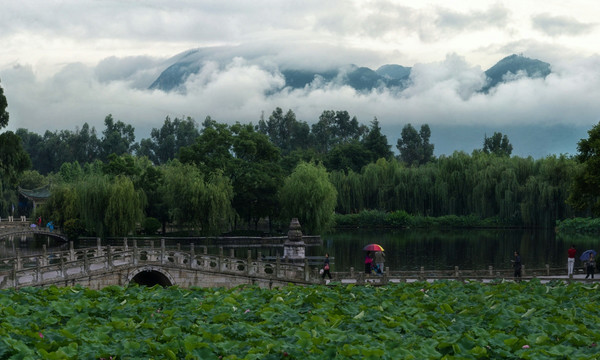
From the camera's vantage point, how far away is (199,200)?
53.5 m

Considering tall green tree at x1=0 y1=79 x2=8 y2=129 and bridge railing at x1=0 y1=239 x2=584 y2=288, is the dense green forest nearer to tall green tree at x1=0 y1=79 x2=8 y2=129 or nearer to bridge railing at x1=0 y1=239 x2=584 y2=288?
tall green tree at x1=0 y1=79 x2=8 y2=129

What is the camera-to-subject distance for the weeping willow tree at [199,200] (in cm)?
5356

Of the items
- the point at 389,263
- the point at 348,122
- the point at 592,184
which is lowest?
the point at 389,263

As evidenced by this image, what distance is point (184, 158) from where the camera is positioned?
59469mm

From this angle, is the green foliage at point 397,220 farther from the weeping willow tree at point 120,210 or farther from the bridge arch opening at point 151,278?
the bridge arch opening at point 151,278

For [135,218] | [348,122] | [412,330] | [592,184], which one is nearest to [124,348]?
[412,330]

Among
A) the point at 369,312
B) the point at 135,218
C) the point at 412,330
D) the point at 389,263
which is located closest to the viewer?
the point at 412,330

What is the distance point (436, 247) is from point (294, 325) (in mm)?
43058

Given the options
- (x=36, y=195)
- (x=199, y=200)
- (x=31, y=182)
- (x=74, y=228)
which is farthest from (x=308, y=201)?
(x=31, y=182)

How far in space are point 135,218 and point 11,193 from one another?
33942mm

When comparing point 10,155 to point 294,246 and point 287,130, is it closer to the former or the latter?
point 294,246

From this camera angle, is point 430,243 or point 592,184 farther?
point 430,243

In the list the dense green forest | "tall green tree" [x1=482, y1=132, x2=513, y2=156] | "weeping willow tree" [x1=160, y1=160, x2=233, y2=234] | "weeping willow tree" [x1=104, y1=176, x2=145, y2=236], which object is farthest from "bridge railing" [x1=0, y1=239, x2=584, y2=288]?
"tall green tree" [x1=482, y1=132, x2=513, y2=156]

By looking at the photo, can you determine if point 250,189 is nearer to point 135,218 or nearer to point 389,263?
point 135,218
